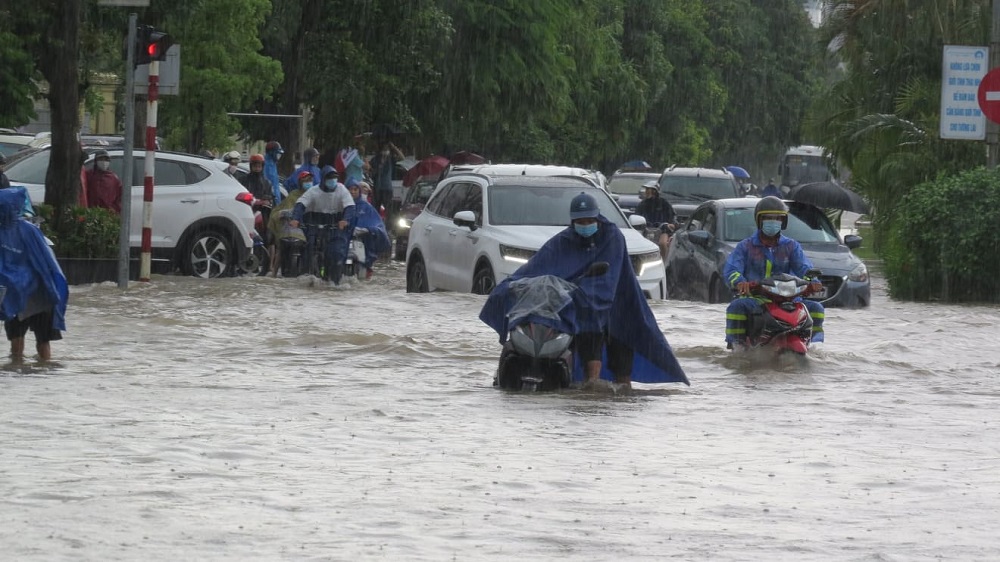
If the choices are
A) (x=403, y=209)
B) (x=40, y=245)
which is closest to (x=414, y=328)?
(x=40, y=245)

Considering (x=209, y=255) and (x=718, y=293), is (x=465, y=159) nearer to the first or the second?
(x=209, y=255)

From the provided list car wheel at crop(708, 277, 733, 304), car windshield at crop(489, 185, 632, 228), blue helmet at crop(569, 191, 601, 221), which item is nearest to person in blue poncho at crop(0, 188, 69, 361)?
blue helmet at crop(569, 191, 601, 221)

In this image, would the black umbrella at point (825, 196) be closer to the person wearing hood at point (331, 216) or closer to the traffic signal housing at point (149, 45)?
the person wearing hood at point (331, 216)

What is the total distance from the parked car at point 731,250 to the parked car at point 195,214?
17.7ft

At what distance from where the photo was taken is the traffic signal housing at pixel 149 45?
2152 centimetres

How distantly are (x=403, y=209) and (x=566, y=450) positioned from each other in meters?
23.8

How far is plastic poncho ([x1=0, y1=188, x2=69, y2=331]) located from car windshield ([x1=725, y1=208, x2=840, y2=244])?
1061cm

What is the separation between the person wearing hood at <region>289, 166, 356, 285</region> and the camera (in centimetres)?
2362

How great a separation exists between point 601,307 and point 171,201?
11.9 metres

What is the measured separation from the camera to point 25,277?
14312 mm

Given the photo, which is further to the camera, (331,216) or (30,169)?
(30,169)

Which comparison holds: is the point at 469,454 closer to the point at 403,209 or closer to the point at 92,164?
the point at 92,164

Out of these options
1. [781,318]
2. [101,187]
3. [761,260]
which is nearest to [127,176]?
[101,187]

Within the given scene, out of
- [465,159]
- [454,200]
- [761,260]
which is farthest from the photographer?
[465,159]
